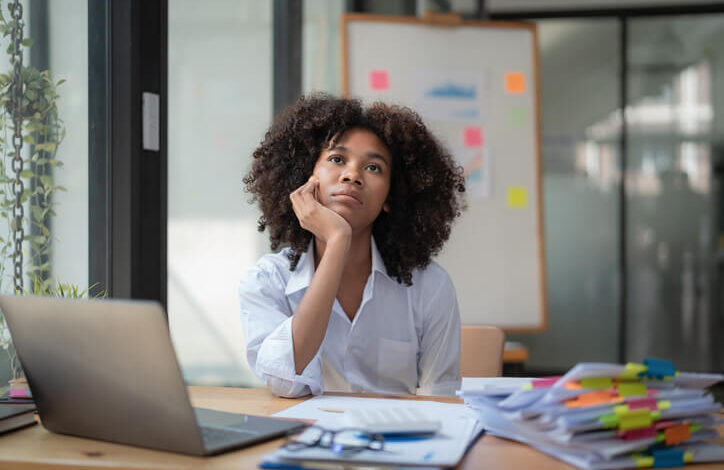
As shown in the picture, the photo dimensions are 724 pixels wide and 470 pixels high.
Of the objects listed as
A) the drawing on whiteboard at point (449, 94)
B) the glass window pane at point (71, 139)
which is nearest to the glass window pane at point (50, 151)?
the glass window pane at point (71, 139)

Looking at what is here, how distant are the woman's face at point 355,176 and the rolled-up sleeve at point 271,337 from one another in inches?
8.5

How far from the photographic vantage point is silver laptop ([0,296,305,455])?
Answer: 94 cm

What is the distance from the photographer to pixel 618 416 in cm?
94

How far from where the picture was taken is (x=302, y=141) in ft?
6.51

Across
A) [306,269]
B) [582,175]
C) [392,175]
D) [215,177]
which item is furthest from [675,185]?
[306,269]

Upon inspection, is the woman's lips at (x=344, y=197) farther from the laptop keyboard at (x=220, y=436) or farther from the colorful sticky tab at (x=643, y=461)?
the colorful sticky tab at (x=643, y=461)

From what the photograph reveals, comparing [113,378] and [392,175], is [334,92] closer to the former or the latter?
[392,175]

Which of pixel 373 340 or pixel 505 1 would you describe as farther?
pixel 505 1

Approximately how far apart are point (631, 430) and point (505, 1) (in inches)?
180

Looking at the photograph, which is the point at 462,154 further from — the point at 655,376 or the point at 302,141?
the point at 655,376

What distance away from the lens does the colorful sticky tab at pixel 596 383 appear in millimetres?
971

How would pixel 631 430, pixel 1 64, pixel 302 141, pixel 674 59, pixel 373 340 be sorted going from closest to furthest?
1. pixel 631 430
2. pixel 1 64
3. pixel 373 340
4. pixel 302 141
5. pixel 674 59

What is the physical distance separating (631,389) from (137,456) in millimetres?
624

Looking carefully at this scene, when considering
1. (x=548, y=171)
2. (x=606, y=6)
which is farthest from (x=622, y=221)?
(x=606, y=6)
